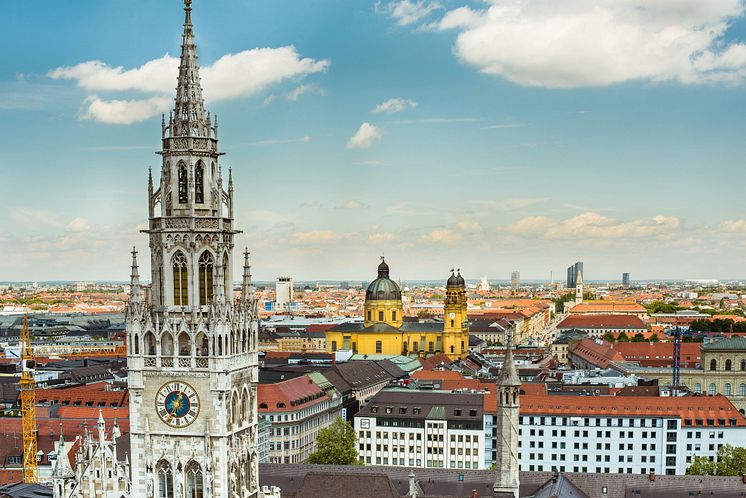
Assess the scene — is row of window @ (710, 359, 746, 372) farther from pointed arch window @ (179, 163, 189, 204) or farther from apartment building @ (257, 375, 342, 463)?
pointed arch window @ (179, 163, 189, 204)

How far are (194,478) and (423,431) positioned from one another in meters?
83.1

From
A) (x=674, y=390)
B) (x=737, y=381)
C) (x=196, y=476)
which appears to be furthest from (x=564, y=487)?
(x=737, y=381)

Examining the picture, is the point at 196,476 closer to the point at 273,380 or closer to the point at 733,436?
the point at 733,436

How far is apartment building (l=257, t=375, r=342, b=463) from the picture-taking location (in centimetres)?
12325

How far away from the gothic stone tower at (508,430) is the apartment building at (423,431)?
5755cm

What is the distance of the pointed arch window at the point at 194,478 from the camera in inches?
1566

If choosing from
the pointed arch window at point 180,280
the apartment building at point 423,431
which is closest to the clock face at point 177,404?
the pointed arch window at point 180,280

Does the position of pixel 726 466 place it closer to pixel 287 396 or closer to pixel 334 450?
pixel 334 450

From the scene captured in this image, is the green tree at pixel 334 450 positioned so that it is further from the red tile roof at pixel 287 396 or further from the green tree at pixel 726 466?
the green tree at pixel 726 466

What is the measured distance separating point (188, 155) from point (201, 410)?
1089 cm

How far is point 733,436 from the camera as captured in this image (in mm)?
113812

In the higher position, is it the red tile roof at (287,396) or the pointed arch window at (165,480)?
the pointed arch window at (165,480)

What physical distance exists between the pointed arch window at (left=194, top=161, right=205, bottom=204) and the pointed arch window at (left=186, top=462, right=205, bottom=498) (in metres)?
11.4

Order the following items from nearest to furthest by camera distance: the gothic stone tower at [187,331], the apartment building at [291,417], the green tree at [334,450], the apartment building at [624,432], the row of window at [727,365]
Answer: the gothic stone tower at [187,331] < the green tree at [334,450] < the apartment building at [624,432] < the apartment building at [291,417] < the row of window at [727,365]
